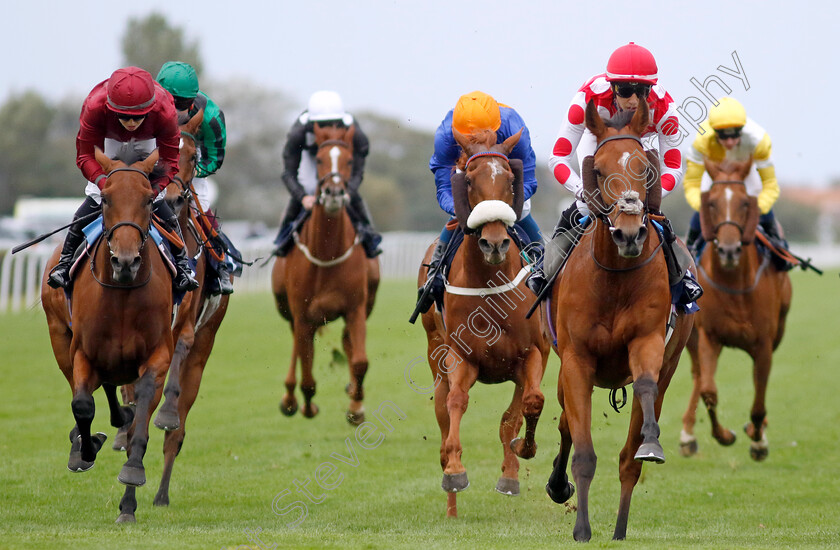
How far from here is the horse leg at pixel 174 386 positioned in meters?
7.32

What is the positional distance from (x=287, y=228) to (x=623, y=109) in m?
4.75

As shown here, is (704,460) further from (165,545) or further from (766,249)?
(165,545)

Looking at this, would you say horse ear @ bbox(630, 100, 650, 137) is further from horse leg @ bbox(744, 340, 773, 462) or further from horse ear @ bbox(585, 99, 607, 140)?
horse leg @ bbox(744, 340, 773, 462)

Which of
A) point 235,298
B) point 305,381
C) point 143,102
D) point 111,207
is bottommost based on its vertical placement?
point 235,298

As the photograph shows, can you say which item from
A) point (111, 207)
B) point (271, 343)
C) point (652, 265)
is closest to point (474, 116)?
point (652, 265)

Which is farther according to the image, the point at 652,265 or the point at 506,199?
the point at 506,199

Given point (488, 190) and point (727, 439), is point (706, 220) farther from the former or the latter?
point (488, 190)

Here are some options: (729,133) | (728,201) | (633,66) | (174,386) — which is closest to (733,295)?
(728,201)

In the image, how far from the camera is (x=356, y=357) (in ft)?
32.3

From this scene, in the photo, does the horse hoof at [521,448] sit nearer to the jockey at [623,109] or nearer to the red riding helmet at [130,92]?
→ the jockey at [623,109]

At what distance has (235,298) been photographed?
78.5 ft

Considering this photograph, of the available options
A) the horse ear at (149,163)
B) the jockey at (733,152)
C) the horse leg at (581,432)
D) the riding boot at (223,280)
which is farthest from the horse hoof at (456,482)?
the jockey at (733,152)

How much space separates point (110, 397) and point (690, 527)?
3624 mm

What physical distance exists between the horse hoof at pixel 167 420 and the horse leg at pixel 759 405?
4729 mm
